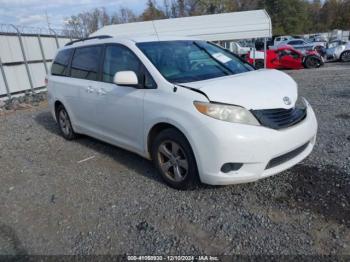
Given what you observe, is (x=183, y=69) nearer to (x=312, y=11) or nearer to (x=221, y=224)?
(x=221, y=224)

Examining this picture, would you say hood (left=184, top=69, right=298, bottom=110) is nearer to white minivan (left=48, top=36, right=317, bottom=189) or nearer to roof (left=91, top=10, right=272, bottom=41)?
white minivan (left=48, top=36, right=317, bottom=189)

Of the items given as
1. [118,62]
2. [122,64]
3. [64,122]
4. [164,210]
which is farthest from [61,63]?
[164,210]

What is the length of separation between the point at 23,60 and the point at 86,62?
30.6 ft

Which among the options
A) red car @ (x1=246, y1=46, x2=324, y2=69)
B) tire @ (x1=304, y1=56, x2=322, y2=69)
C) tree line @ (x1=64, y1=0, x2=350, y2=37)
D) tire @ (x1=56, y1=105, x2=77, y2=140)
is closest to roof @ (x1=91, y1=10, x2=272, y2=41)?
red car @ (x1=246, y1=46, x2=324, y2=69)


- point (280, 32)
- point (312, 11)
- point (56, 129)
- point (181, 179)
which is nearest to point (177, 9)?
point (280, 32)

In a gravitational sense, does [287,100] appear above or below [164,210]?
above

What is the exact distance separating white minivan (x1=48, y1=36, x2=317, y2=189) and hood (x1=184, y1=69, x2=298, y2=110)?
0.01m

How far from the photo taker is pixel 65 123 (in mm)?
5746

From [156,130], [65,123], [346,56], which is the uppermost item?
[156,130]

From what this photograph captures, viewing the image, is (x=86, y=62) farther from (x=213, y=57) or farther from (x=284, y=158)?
(x=284, y=158)

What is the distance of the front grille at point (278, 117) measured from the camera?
294 cm

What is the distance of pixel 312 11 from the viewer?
2554 inches

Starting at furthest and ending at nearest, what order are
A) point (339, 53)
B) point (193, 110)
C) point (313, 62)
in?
point (339, 53), point (313, 62), point (193, 110)

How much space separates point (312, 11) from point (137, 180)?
2869 inches
